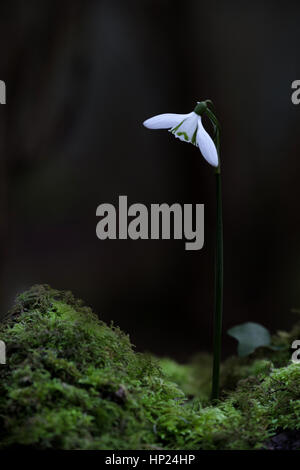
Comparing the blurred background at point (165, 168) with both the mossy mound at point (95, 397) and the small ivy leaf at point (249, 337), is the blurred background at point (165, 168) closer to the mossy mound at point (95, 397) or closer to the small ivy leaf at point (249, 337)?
the small ivy leaf at point (249, 337)

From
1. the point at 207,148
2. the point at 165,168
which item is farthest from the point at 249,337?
the point at 165,168

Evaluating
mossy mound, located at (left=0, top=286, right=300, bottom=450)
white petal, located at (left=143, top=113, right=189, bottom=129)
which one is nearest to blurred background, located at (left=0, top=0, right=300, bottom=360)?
white petal, located at (left=143, top=113, right=189, bottom=129)

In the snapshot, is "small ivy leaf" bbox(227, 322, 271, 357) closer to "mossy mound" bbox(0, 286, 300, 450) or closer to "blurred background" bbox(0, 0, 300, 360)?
"mossy mound" bbox(0, 286, 300, 450)

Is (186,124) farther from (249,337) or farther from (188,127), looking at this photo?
(249,337)

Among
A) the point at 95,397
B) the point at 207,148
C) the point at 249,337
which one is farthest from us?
the point at 249,337

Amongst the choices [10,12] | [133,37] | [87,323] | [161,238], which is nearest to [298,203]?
[161,238]

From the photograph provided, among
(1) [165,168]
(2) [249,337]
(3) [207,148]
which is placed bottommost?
(2) [249,337]
